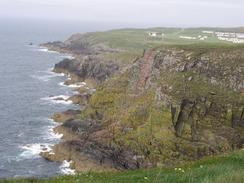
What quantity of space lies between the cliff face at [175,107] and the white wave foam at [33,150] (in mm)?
7344

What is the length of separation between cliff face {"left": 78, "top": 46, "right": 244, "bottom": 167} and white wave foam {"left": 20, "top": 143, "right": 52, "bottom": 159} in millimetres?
7344

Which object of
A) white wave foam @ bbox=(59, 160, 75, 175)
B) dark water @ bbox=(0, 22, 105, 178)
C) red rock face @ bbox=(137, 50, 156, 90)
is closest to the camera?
white wave foam @ bbox=(59, 160, 75, 175)

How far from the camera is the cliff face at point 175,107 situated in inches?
2312

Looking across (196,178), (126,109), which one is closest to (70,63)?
(126,109)

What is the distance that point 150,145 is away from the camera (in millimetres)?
59906

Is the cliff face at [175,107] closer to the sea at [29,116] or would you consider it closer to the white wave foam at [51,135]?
the white wave foam at [51,135]

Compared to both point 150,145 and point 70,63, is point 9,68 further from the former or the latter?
point 150,145

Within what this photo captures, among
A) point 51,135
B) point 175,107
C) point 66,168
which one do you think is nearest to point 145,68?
point 175,107

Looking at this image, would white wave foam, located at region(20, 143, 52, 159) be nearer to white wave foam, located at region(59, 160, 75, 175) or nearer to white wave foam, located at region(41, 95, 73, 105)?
white wave foam, located at region(59, 160, 75, 175)

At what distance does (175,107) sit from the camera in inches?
2544

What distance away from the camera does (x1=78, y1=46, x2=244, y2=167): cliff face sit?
58.7 meters

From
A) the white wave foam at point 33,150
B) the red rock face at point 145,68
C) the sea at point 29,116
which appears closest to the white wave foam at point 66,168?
the sea at point 29,116

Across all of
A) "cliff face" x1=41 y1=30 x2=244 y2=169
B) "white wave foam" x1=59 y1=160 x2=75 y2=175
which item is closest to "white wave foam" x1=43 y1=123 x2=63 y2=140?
"cliff face" x1=41 y1=30 x2=244 y2=169

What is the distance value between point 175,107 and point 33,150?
20751 millimetres
